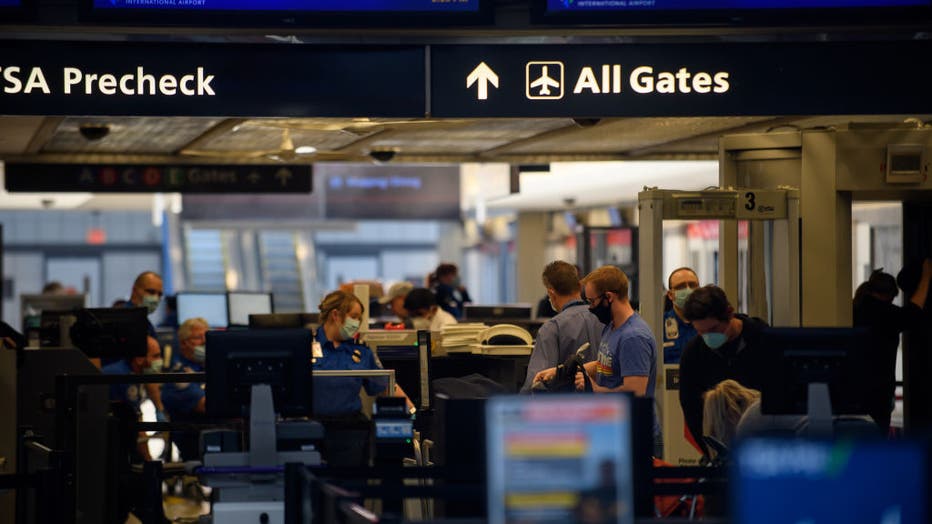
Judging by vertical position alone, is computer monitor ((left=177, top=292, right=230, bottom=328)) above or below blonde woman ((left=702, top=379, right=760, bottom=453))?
above

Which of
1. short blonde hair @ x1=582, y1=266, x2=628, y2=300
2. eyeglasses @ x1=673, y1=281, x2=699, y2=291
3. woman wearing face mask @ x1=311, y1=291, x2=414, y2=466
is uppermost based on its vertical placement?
short blonde hair @ x1=582, y1=266, x2=628, y2=300

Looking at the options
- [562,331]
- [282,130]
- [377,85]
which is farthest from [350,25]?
[282,130]

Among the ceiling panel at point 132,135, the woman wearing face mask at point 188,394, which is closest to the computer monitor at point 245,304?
the ceiling panel at point 132,135

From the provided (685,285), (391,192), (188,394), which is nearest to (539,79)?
(685,285)

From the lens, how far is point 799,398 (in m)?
5.40

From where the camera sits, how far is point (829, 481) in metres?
3.01

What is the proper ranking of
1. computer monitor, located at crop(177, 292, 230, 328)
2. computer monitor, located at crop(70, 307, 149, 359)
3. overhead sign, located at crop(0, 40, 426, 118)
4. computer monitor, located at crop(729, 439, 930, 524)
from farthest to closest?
1. computer monitor, located at crop(177, 292, 230, 328)
2. computer monitor, located at crop(70, 307, 149, 359)
3. overhead sign, located at crop(0, 40, 426, 118)
4. computer monitor, located at crop(729, 439, 930, 524)

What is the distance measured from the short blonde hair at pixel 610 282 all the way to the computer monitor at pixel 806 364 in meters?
1.47

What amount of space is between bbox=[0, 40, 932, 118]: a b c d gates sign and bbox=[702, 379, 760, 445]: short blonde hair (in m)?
1.29

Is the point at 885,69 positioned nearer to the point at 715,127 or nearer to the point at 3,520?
Result: the point at 715,127

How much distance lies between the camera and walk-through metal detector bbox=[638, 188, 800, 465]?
8117 mm

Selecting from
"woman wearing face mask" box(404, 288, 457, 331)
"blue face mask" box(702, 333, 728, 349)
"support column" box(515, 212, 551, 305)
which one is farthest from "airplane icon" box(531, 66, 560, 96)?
"support column" box(515, 212, 551, 305)

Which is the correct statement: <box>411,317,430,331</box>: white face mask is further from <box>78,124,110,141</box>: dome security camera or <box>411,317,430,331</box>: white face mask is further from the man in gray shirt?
the man in gray shirt

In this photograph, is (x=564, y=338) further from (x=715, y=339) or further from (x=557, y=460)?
(x=557, y=460)
